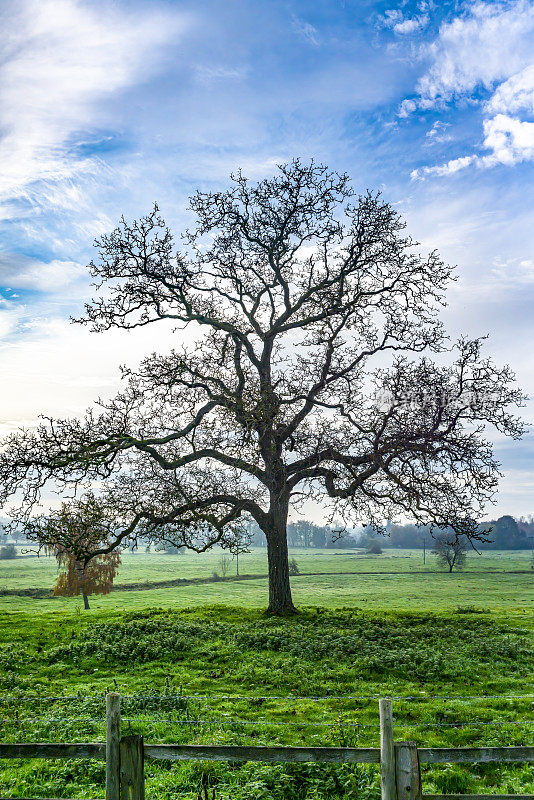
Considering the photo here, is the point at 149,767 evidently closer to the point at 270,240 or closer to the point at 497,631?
the point at 497,631

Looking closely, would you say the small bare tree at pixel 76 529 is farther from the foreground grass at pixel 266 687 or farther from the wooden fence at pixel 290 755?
the wooden fence at pixel 290 755

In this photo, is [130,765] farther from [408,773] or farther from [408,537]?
[408,537]

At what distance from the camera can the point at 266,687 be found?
15805 millimetres

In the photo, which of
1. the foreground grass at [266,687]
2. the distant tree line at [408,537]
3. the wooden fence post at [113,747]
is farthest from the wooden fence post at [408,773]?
the distant tree line at [408,537]

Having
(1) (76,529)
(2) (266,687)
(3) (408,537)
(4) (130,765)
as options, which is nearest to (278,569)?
(1) (76,529)

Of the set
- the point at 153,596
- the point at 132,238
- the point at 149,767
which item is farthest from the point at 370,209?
the point at 153,596

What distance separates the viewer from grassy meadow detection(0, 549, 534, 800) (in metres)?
10.1

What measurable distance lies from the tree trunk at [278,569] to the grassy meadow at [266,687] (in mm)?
1078

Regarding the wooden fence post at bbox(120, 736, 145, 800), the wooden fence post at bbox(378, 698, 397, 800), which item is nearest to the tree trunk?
the wooden fence post at bbox(120, 736, 145, 800)

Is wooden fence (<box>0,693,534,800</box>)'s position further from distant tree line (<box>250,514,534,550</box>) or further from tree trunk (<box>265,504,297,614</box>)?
distant tree line (<box>250,514,534,550</box>)

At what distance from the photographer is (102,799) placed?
9000 millimetres

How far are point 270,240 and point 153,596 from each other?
41952 mm

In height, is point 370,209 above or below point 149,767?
above

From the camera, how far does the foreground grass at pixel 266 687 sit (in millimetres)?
10133
